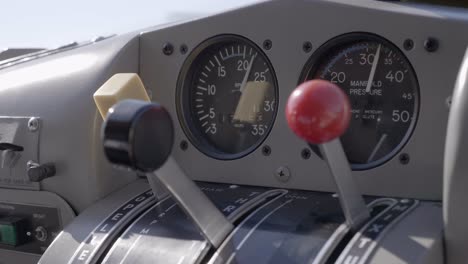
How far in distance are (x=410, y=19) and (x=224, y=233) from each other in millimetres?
764

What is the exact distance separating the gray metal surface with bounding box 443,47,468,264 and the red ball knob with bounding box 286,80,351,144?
266mm

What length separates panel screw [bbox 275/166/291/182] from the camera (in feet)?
6.26

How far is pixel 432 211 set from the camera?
5.08 feet

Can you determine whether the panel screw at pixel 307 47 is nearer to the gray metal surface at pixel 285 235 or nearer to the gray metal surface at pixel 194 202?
the gray metal surface at pixel 285 235

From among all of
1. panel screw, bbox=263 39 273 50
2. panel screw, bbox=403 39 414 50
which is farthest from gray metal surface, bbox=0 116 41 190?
panel screw, bbox=403 39 414 50

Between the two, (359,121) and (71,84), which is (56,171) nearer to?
(71,84)

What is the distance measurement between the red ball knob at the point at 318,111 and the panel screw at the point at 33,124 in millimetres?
1140

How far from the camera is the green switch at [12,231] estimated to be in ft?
6.87

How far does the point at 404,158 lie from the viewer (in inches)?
69.2

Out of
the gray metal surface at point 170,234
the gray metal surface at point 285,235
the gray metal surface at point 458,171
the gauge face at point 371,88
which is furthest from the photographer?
the gauge face at point 371,88

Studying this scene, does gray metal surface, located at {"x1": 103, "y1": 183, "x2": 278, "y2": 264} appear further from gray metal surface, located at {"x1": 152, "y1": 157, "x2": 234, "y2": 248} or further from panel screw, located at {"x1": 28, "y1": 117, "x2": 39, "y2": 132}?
panel screw, located at {"x1": 28, "y1": 117, "x2": 39, "y2": 132}

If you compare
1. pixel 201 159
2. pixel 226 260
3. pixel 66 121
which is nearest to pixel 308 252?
pixel 226 260

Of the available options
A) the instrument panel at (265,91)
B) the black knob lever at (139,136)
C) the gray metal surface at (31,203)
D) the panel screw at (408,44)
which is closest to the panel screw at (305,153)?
the instrument panel at (265,91)

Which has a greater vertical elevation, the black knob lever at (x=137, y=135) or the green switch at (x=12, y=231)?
the black knob lever at (x=137, y=135)
